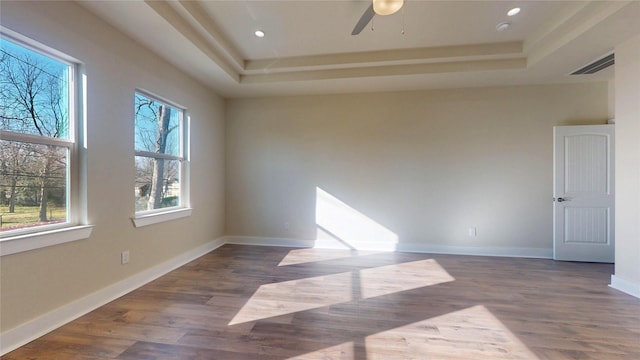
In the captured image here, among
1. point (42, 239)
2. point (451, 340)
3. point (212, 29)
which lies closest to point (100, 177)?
point (42, 239)

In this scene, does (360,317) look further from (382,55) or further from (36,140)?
(382,55)

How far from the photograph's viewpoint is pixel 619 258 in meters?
2.89

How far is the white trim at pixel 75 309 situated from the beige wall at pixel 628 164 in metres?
5.21

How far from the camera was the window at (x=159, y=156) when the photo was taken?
3074 millimetres

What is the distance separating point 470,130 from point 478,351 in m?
3.37

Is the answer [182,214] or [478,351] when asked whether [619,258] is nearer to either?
[478,351]

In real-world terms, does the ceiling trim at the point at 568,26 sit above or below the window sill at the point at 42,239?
above

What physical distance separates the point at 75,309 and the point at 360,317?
2432 millimetres

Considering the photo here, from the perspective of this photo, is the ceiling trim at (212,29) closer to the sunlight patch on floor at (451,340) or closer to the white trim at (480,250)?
the sunlight patch on floor at (451,340)

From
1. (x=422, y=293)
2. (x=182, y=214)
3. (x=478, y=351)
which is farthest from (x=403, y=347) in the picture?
(x=182, y=214)

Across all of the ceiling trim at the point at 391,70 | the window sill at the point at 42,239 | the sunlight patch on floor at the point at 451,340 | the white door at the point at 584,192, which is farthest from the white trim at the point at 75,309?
the white door at the point at 584,192

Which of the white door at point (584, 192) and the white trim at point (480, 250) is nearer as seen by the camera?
the white door at point (584, 192)

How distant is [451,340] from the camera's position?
1966 millimetres

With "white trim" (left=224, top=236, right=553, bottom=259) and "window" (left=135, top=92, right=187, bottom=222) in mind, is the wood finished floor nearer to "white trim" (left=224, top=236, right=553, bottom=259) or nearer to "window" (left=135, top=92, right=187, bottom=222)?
"white trim" (left=224, top=236, right=553, bottom=259)
